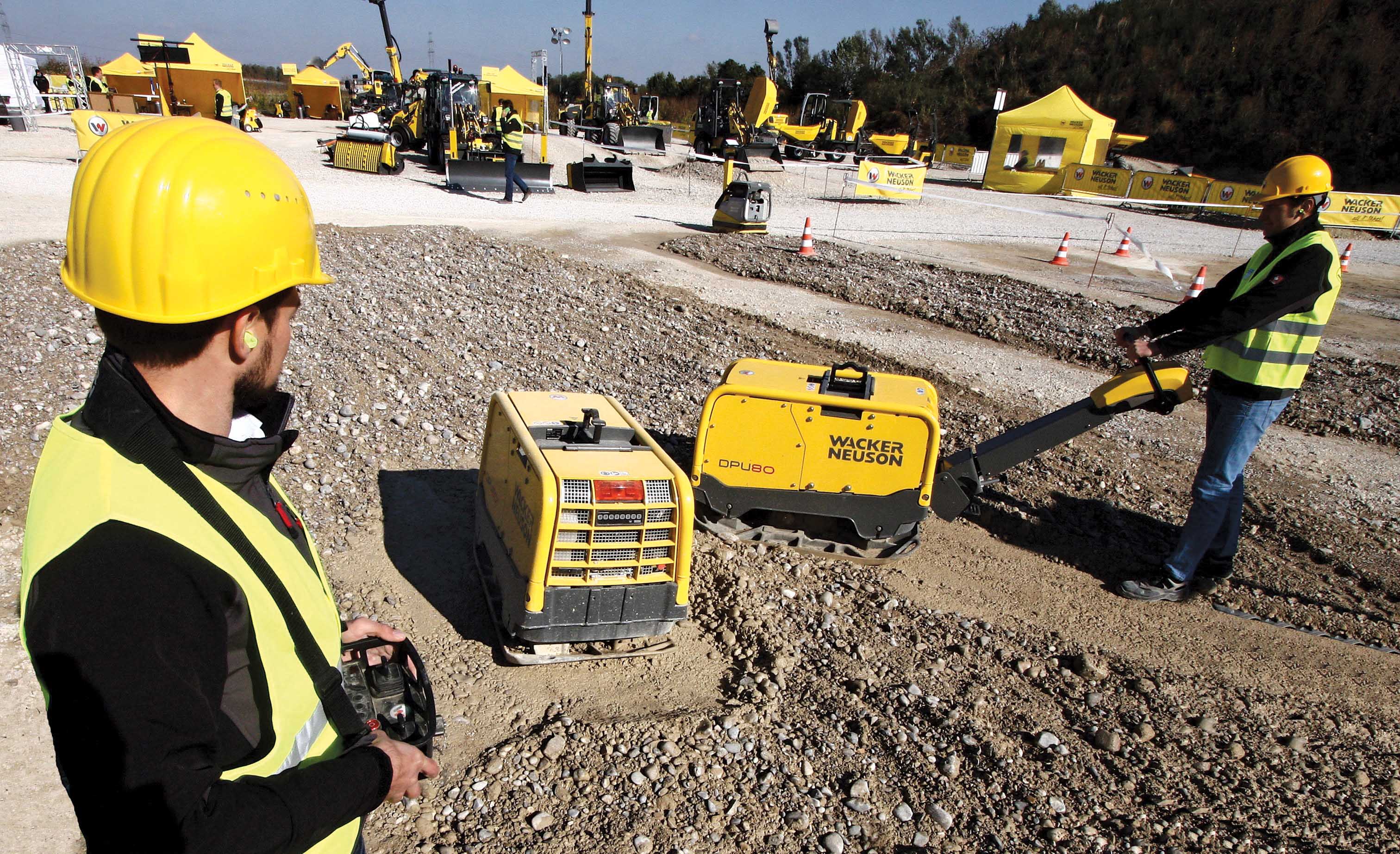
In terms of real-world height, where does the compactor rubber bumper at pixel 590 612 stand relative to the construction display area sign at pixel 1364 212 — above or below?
below

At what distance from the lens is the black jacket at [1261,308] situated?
4.00 m

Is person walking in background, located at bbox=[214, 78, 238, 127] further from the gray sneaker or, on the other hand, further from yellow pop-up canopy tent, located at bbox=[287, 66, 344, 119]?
Answer: the gray sneaker

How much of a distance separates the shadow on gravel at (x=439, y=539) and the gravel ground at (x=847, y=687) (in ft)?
0.08

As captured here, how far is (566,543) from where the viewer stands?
126 inches

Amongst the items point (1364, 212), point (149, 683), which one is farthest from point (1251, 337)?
point (1364, 212)

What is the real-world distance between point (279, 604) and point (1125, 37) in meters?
54.5

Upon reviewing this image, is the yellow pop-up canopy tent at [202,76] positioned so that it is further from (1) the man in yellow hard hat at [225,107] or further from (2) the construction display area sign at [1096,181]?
(2) the construction display area sign at [1096,181]

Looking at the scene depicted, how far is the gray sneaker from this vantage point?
14.8 ft

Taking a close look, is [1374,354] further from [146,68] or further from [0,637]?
[146,68]

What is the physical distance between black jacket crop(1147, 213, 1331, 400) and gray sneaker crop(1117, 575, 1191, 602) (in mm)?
1172

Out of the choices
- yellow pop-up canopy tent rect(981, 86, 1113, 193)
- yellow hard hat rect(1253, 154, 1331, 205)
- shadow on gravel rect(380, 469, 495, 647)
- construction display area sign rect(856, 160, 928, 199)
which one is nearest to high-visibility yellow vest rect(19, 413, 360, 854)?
shadow on gravel rect(380, 469, 495, 647)

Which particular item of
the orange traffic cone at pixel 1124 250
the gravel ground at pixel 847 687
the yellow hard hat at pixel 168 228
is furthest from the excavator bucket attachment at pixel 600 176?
the yellow hard hat at pixel 168 228

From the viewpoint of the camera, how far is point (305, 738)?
1.32 meters

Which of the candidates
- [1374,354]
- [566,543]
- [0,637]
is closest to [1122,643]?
Result: [566,543]
